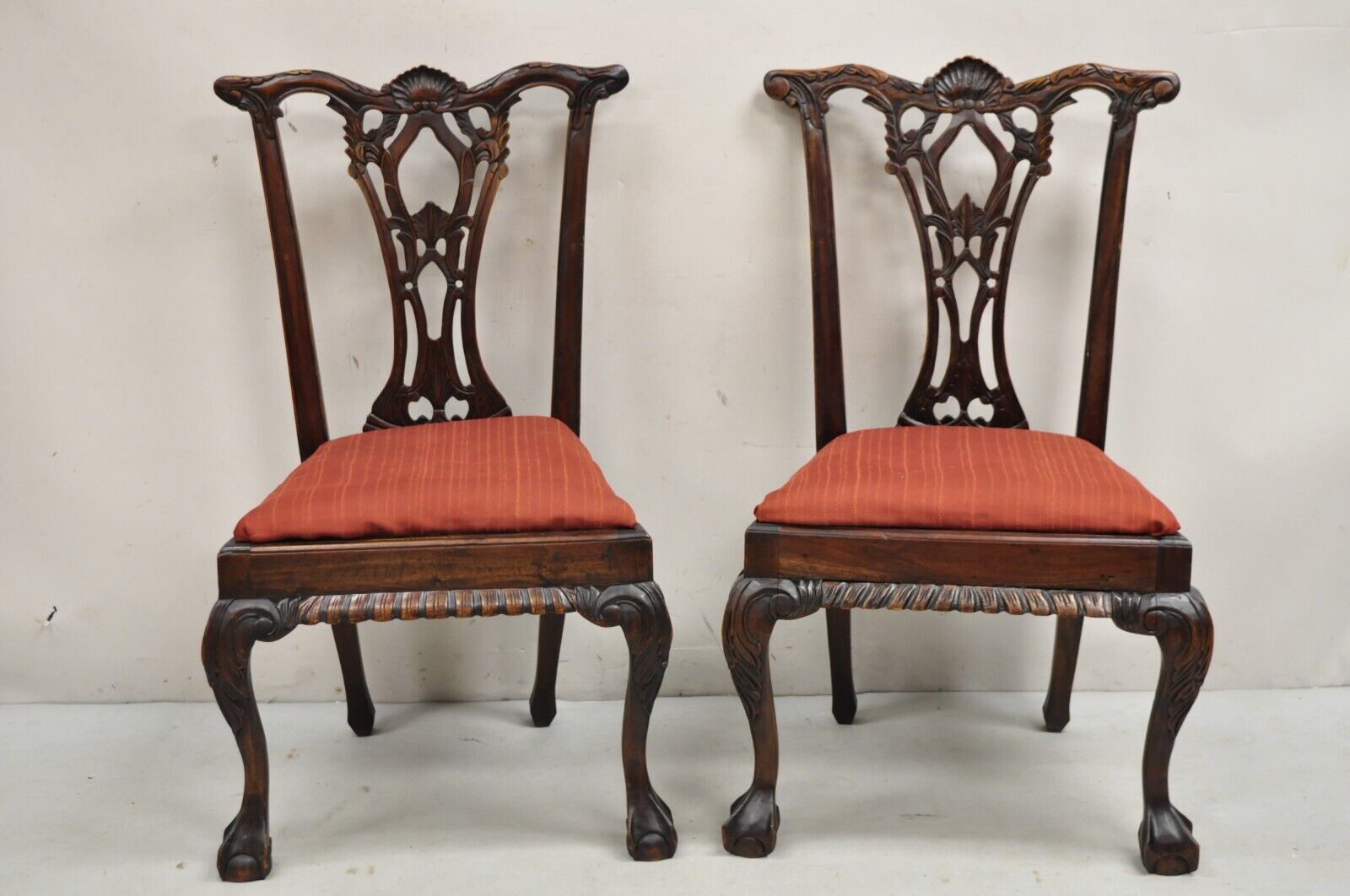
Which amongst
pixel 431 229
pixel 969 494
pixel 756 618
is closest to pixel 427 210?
pixel 431 229

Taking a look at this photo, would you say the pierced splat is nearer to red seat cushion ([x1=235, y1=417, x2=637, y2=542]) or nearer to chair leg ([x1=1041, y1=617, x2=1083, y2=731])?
red seat cushion ([x1=235, y1=417, x2=637, y2=542])

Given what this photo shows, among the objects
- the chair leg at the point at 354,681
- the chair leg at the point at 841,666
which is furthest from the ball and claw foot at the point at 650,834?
the chair leg at the point at 354,681

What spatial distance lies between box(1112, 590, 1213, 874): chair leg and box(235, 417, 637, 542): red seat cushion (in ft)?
2.36

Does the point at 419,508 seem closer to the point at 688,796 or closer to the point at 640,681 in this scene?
the point at 640,681

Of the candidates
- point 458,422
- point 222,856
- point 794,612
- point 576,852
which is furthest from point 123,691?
point 794,612

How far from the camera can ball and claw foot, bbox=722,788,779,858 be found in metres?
1.72

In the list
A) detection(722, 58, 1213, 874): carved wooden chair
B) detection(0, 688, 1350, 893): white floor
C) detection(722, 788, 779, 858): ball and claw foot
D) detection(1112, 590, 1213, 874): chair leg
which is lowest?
detection(0, 688, 1350, 893): white floor

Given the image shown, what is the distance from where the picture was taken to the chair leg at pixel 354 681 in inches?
83.0

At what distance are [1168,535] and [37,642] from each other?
2.07m

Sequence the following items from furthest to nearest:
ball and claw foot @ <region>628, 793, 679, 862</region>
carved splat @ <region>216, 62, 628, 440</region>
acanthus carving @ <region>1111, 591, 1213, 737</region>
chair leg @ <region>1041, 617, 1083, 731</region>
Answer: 1. chair leg @ <region>1041, 617, 1083, 731</region>
2. carved splat @ <region>216, 62, 628, 440</region>
3. ball and claw foot @ <region>628, 793, 679, 862</region>
4. acanthus carving @ <region>1111, 591, 1213, 737</region>

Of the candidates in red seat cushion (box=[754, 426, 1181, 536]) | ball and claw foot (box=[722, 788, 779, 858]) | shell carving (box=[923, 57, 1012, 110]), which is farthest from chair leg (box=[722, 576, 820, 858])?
shell carving (box=[923, 57, 1012, 110])

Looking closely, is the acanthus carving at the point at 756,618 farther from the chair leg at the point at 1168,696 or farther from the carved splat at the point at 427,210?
the carved splat at the point at 427,210

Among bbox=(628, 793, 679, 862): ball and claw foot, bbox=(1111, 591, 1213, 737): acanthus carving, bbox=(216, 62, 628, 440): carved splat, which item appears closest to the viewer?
bbox=(1111, 591, 1213, 737): acanthus carving

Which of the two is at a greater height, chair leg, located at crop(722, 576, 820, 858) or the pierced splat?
the pierced splat
